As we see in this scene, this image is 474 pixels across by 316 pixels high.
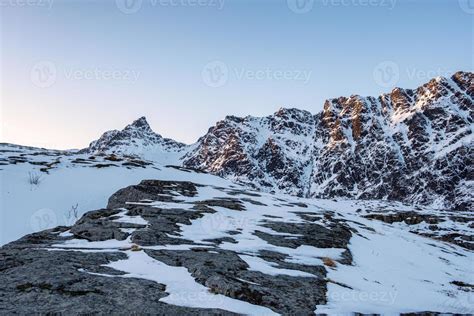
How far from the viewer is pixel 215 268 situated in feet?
43.3

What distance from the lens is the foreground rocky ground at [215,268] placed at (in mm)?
10102

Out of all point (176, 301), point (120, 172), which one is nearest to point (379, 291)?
point (176, 301)

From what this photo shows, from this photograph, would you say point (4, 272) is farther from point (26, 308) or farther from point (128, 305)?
point (128, 305)

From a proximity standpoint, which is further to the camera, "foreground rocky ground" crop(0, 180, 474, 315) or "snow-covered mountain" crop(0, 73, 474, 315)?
"snow-covered mountain" crop(0, 73, 474, 315)

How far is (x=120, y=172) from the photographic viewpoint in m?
42.7

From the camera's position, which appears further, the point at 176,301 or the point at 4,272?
the point at 4,272

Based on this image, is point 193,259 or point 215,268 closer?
point 215,268

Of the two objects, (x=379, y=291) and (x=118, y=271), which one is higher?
(x=118, y=271)

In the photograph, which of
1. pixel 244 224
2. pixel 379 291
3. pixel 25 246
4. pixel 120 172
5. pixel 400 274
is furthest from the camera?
pixel 120 172

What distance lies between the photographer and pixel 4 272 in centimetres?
1166

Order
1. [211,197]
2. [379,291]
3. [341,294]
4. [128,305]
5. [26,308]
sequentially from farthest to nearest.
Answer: [211,197]
[379,291]
[341,294]
[128,305]
[26,308]

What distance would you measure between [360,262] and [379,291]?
5486 millimetres

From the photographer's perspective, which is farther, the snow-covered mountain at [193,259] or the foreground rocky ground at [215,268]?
the snow-covered mountain at [193,259]

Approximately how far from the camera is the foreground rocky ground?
33.1 feet
